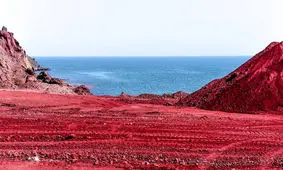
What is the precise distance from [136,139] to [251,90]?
45.6ft

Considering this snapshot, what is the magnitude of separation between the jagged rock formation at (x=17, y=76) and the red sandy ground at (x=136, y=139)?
19850 millimetres

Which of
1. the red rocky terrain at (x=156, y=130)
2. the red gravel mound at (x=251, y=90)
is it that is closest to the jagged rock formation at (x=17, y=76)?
the red rocky terrain at (x=156, y=130)

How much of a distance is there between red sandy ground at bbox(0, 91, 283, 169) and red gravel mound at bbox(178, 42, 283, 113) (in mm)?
2426

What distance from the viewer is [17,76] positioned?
50.4 meters

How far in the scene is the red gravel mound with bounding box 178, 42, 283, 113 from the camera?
29.5 metres

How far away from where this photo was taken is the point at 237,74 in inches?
1324

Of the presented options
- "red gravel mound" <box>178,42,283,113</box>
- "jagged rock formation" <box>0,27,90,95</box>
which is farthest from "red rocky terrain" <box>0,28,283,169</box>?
"jagged rock formation" <box>0,27,90,95</box>

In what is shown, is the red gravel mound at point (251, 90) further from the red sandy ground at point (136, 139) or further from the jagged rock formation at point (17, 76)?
the jagged rock formation at point (17, 76)

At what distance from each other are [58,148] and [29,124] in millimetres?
5012

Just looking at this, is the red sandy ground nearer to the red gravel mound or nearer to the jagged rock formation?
the red gravel mound

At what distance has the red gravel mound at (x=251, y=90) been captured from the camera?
Answer: 1161 inches

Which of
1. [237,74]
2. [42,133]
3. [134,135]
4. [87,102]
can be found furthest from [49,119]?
[237,74]

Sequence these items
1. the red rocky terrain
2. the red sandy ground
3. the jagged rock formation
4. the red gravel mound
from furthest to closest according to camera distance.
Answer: the jagged rock formation → the red gravel mound → the red rocky terrain → the red sandy ground

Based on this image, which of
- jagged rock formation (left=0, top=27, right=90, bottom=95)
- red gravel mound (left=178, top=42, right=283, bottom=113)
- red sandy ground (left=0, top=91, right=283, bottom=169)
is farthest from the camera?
jagged rock formation (left=0, top=27, right=90, bottom=95)
